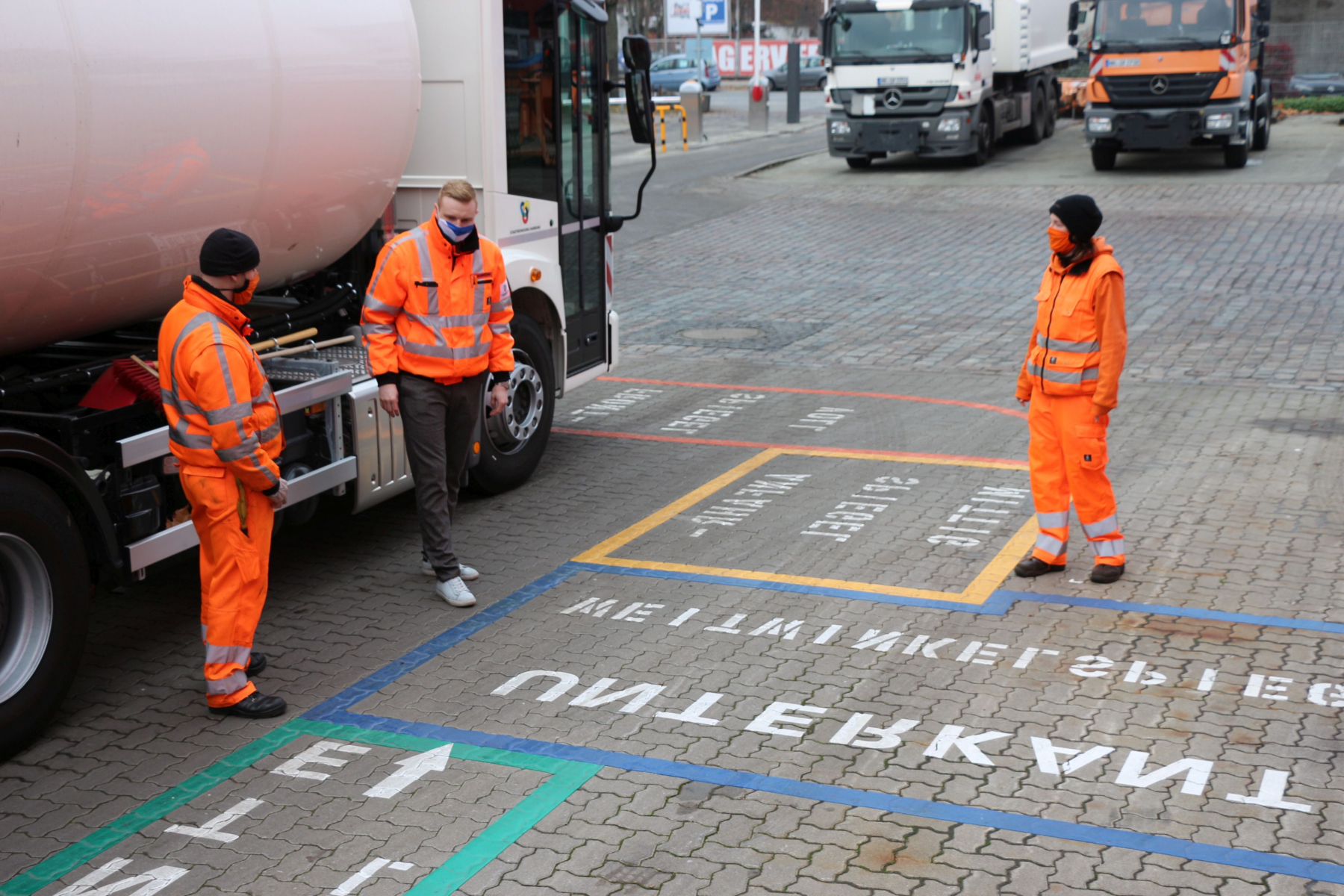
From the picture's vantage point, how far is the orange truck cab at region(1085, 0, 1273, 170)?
21.8 meters

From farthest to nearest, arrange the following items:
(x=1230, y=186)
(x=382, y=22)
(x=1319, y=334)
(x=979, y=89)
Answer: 1. (x=979, y=89)
2. (x=1230, y=186)
3. (x=1319, y=334)
4. (x=382, y=22)

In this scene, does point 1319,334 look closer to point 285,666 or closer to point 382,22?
point 382,22

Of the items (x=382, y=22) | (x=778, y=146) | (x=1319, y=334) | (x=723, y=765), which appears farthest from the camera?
(x=778, y=146)

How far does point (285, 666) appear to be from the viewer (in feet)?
19.8

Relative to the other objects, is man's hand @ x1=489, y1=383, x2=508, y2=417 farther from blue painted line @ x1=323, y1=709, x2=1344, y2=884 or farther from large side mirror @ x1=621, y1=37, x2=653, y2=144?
large side mirror @ x1=621, y1=37, x2=653, y2=144

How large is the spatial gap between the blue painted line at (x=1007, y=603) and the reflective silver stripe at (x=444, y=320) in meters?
1.52

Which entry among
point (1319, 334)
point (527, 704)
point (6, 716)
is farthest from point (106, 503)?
point (1319, 334)

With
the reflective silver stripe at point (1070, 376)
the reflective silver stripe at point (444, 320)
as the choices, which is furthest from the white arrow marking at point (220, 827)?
the reflective silver stripe at point (1070, 376)

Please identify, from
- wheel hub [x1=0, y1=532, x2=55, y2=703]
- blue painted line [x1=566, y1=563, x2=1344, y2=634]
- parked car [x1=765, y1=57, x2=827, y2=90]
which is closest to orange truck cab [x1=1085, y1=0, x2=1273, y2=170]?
blue painted line [x1=566, y1=563, x2=1344, y2=634]

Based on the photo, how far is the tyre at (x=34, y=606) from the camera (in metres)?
5.08

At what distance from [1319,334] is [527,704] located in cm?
989

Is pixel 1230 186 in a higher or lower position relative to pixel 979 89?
lower

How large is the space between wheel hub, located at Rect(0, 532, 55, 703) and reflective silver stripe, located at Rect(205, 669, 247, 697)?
64cm

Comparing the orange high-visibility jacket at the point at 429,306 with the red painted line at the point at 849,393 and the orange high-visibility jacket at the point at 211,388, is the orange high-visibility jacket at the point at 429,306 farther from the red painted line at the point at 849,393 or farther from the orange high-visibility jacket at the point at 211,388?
the red painted line at the point at 849,393
